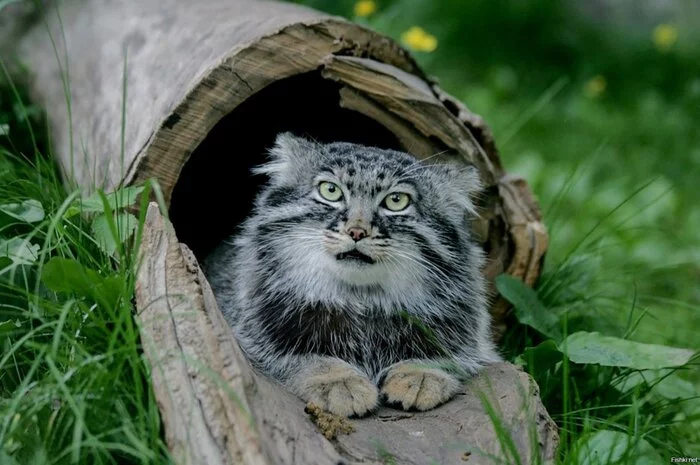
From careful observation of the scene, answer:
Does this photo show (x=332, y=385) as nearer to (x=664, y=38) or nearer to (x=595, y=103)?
(x=595, y=103)

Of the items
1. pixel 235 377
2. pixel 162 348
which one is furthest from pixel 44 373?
pixel 235 377

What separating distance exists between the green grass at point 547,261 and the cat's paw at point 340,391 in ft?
1.42

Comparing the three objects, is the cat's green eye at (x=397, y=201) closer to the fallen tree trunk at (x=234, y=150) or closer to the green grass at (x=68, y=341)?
the fallen tree trunk at (x=234, y=150)

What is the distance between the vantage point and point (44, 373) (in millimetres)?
3186

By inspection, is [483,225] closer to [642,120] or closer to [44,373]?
[44,373]

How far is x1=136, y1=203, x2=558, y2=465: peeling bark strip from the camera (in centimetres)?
272

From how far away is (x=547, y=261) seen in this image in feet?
17.9

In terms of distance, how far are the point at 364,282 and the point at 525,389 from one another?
759mm

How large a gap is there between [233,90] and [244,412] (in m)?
1.69

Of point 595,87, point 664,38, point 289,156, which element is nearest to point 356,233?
point 289,156

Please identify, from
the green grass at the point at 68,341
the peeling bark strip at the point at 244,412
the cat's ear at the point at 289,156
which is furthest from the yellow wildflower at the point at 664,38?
the green grass at the point at 68,341

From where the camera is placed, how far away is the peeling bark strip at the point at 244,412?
272 centimetres

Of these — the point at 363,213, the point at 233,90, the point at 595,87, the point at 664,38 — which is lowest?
the point at 363,213

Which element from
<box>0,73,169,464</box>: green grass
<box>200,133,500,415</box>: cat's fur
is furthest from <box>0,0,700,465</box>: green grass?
<box>200,133,500,415</box>: cat's fur
